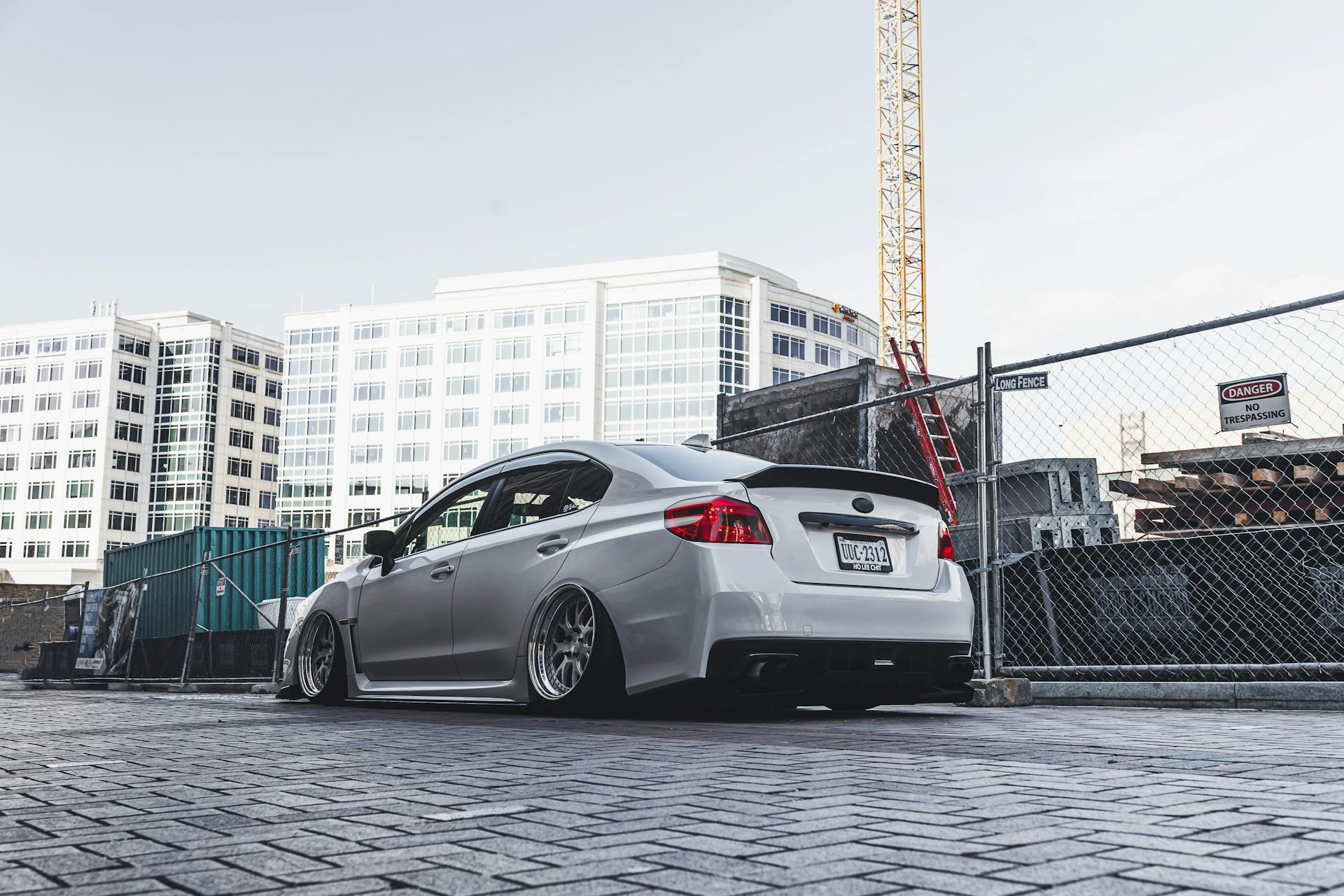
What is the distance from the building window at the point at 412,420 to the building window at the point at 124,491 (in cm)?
2318

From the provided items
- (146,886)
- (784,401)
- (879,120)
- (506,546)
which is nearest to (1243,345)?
(506,546)

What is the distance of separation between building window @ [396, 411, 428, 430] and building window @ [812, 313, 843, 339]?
2820cm

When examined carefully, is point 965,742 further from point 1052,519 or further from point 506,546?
point 1052,519

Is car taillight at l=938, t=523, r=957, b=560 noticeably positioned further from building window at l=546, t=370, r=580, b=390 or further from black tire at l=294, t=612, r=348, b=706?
building window at l=546, t=370, r=580, b=390

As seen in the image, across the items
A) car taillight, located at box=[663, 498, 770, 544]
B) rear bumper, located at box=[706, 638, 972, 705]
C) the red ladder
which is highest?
the red ladder

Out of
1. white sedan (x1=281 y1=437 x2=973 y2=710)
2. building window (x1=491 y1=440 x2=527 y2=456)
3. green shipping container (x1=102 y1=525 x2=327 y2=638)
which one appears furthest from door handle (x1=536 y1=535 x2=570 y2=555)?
building window (x1=491 y1=440 x2=527 y2=456)

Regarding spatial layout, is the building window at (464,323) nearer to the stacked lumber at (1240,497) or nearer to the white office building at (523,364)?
the white office building at (523,364)

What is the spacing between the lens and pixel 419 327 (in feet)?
281

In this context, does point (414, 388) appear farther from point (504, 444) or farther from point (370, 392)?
point (504, 444)

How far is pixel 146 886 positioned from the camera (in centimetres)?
227

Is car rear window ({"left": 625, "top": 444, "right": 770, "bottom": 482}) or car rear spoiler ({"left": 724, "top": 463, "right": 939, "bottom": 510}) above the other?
car rear window ({"left": 625, "top": 444, "right": 770, "bottom": 482})

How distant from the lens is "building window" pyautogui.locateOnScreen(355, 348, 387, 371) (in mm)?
86312

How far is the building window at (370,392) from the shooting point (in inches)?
3381

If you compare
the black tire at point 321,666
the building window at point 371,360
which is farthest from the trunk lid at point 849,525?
the building window at point 371,360
